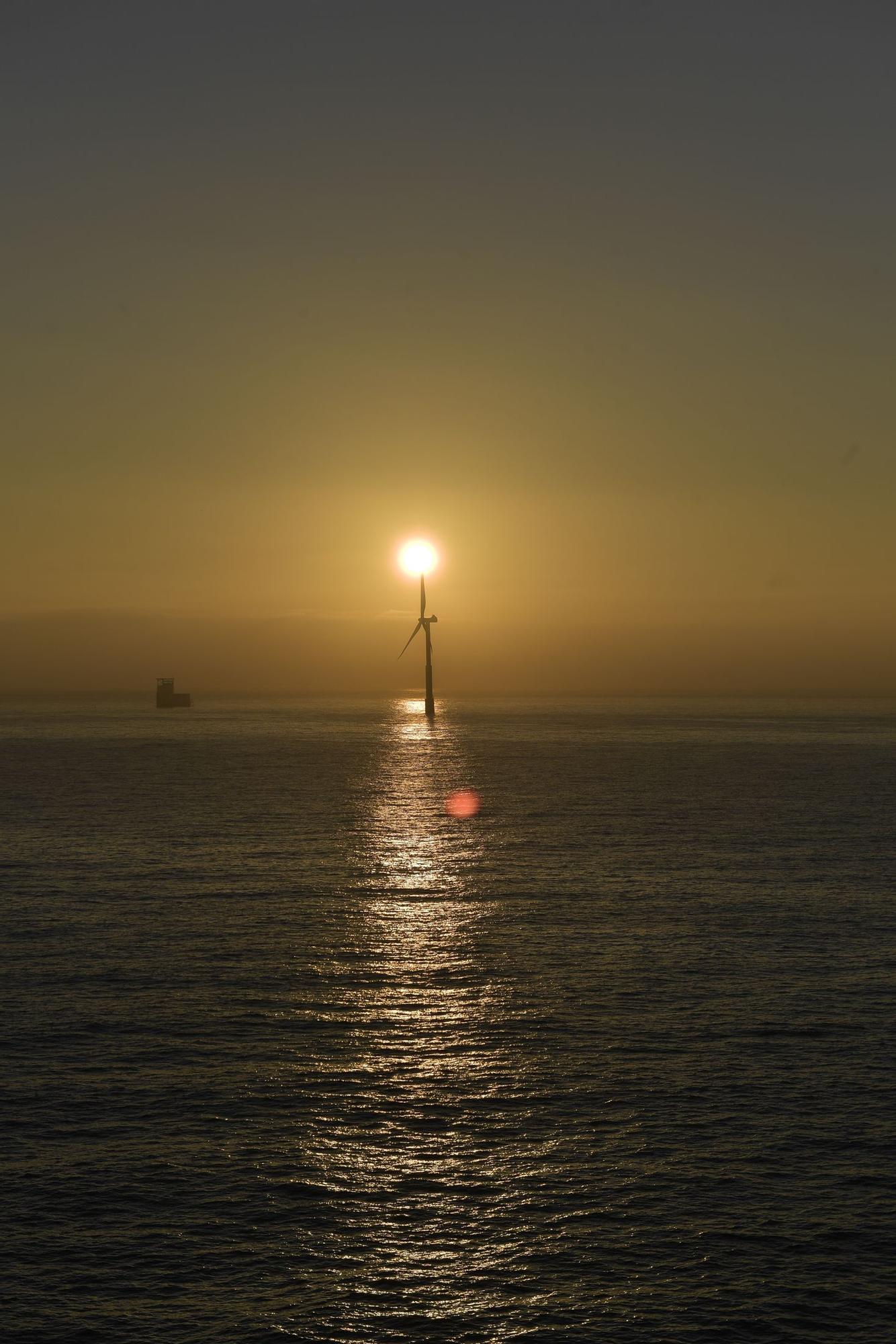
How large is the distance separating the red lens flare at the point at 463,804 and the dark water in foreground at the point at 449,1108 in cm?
3997

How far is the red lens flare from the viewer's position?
103 metres

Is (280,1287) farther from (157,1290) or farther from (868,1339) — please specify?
(868,1339)

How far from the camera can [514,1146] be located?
80.6 ft

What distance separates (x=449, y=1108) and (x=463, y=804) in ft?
285

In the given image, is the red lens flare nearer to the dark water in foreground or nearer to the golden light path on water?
the dark water in foreground

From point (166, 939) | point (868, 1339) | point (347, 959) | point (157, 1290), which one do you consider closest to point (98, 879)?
point (166, 939)

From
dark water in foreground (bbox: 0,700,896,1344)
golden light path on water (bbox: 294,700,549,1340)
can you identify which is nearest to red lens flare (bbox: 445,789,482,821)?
dark water in foreground (bbox: 0,700,896,1344)

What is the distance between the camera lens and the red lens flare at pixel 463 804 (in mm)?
103438

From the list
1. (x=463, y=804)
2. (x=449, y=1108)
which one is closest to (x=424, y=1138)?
(x=449, y=1108)

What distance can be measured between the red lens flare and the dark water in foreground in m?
40.0

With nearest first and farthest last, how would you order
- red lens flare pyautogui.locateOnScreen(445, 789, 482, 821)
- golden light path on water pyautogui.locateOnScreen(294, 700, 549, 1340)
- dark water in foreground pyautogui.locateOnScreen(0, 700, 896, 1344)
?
dark water in foreground pyautogui.locateOnScreen(0, 700, 896, 1344) < golden light path on water pyautogui.locateOnScreen(294, 700, 549, 1340) < red lens flare pyautogui.locateOnScreen(445, 789, 482, 821)

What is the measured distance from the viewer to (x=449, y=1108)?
26.8m

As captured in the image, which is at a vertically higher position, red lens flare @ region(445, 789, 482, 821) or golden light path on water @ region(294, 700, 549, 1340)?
golden light path on water @ region(294, 700, 549, 1340)

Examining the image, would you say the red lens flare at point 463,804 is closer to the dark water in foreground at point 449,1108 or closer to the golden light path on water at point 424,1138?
the dark water in foreground at point 449,1108
